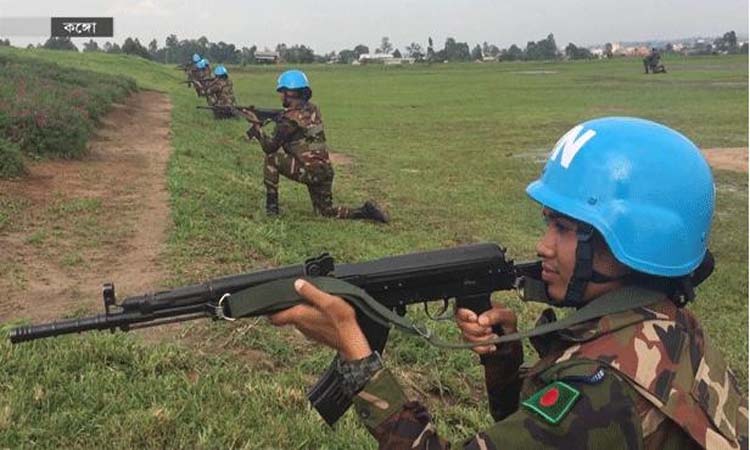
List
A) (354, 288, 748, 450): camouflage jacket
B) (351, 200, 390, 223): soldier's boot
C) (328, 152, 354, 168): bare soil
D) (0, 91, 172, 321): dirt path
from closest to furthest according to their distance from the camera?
1. (354, 288, 748, 450): camouflage jacket
2. (0, 91, 172, 321): dirt path
3. (351, 200, 390, 223): soldier's boot
4. (328, 152, 354, 168): bare soil

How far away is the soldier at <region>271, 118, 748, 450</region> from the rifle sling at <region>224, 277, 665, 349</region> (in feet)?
0.03

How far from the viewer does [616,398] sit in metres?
1.65

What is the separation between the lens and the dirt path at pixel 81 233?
6.10 m

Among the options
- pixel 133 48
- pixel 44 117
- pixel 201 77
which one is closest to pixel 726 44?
pixel 133 48

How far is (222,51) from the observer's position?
100 m

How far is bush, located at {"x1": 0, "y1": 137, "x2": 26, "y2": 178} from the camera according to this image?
10531mm

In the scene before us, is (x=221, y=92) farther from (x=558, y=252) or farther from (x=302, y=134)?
(x=558, y=252)

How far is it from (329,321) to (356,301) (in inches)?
3.9

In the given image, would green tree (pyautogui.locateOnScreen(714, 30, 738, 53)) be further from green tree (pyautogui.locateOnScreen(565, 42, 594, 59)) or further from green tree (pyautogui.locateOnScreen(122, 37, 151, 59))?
green tree (pyautogui.locateOnScreen(122, 37, 151, 59))

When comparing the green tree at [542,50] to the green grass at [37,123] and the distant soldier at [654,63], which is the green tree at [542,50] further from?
the green grass at [37,123]

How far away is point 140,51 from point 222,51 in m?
21.8

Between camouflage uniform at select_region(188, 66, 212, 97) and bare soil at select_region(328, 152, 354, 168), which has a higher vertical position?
camouflage uniform at select_region(188, 66, 212, 97)

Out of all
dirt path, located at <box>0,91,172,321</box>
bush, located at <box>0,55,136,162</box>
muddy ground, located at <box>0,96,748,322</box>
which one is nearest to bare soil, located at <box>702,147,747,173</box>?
muddy ground, located at <box>0,96,748,322</box>

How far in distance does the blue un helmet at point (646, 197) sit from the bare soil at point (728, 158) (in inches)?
529
